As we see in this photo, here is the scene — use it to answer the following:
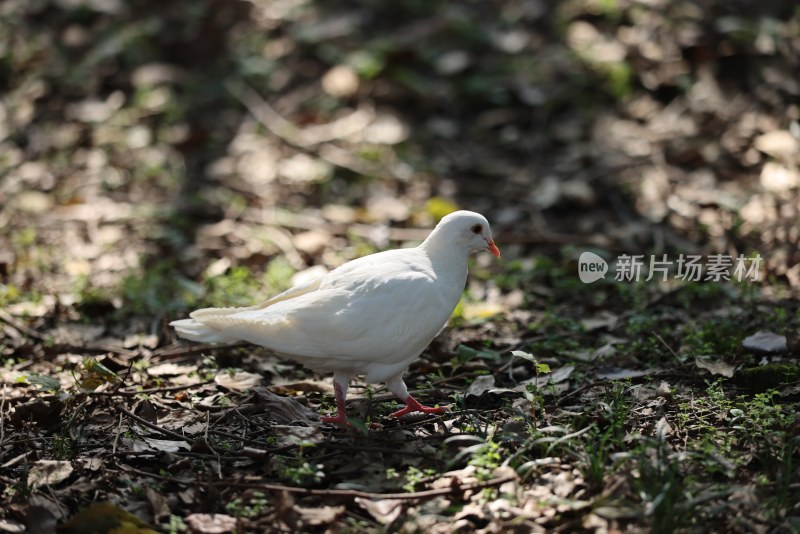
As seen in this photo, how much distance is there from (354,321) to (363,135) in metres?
4.46

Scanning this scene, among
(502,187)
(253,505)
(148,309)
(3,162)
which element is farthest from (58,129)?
(253,505)

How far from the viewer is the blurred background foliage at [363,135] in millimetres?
6230

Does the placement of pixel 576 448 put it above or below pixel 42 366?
above

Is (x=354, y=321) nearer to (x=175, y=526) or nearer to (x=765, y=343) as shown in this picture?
(x=175, y=526)

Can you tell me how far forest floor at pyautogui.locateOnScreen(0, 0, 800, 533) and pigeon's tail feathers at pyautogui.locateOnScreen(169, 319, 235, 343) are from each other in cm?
41

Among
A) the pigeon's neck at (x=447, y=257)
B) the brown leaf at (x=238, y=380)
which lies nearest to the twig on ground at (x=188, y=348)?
the brown leaf at (x=238, y=380)

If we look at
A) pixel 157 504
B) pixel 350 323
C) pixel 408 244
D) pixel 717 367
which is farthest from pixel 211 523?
pixel 408 244

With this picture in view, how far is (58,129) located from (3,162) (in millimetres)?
658

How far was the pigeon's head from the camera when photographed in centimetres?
412

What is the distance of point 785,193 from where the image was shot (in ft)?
21.0

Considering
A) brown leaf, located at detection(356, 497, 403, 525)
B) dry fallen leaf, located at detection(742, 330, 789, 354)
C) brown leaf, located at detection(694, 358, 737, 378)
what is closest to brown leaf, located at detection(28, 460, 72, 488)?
brown leaf, located at detection(356, 497, 403, 525)

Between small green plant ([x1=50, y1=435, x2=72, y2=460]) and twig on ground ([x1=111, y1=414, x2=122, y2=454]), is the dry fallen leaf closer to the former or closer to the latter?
twig on ground ([x1=111, y1=414, x2=122, y2=454])

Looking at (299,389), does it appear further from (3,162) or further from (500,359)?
(3,162)

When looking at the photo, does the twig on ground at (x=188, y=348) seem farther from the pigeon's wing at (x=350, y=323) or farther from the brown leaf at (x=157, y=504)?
the brown leaf at (x=157, y=504)
